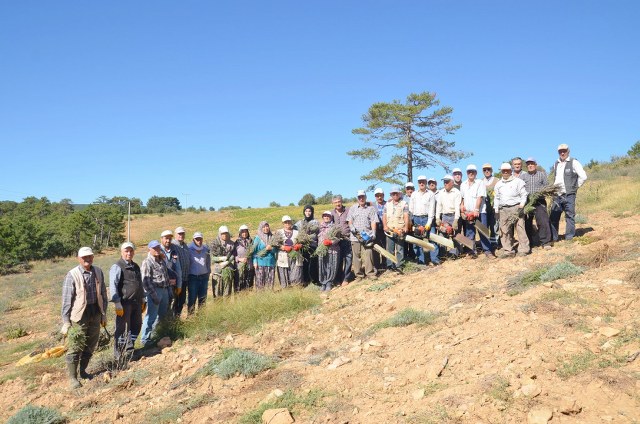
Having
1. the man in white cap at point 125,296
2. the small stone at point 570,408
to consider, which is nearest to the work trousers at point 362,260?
the man in white cap at point 125,296

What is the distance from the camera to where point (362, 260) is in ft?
30.2

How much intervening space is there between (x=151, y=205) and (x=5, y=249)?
49673mm

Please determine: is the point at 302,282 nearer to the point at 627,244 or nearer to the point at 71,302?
the point at 71,302

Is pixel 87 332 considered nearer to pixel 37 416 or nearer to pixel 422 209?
pixel 37 416

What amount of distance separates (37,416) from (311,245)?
17.1 ft

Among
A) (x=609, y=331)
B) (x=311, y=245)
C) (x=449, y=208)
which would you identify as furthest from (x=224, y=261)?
(x=609, y=331)

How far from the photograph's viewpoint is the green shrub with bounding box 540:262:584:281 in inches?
243

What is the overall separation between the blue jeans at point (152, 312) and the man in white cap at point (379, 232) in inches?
159

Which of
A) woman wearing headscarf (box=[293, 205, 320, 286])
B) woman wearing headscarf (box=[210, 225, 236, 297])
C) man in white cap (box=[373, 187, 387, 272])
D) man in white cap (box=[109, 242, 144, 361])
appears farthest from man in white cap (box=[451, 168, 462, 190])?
man in white cap (box=[109, 242, 144, 361])

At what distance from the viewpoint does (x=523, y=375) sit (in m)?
3.87

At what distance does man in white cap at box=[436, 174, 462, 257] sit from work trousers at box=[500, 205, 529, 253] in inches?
32.6

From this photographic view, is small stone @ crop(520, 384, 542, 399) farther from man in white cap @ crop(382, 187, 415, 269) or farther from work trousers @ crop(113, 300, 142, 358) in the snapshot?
work trousers @ crop(113, 300, 142, 358)

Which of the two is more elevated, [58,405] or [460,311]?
[460,311]

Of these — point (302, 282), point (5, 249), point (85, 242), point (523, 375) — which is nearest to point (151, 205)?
point (85, 242)
